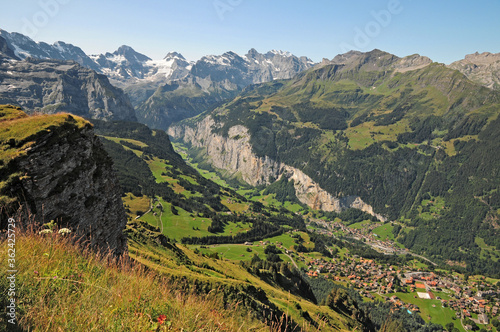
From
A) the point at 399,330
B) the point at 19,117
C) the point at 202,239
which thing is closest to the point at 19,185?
the point at 19,117

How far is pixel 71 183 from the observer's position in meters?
21.0

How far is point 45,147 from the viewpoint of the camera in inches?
765

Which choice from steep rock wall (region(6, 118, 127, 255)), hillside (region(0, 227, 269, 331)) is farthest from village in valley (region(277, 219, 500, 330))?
hillside (region(0, 227, 269, 331))

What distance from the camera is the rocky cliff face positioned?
56.9 feet

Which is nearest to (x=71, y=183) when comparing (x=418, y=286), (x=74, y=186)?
(x=74, y=186)

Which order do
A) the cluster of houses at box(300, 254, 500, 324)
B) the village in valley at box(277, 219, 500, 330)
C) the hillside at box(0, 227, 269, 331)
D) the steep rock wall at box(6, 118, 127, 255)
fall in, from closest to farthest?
the hillside at box(0, 227, 269, 331)
the steep rock wall at box(6, 118, 127, 255)
the village in valley at box(277, 219, 500, 330)
the cluster of houses at box(300, 254, 500, 324)

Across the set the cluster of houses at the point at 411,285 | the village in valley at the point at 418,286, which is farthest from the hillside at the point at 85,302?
the village in valley at the point at 418,286

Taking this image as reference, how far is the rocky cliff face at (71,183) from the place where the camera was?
56.9 ft

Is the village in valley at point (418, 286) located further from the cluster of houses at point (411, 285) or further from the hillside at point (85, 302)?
the hillside at point (85, 302)

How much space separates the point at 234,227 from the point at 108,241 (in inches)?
5842

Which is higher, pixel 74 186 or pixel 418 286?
pixel 74 186

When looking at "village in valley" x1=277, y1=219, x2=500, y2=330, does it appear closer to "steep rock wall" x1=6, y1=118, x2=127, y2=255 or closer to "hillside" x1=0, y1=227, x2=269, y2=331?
"steep rock wall" x1=6, y1=118, x2=127, y2=255

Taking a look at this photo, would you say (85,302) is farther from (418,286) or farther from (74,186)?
(418,286)

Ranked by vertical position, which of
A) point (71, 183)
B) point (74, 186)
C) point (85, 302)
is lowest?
point (74, 186)
